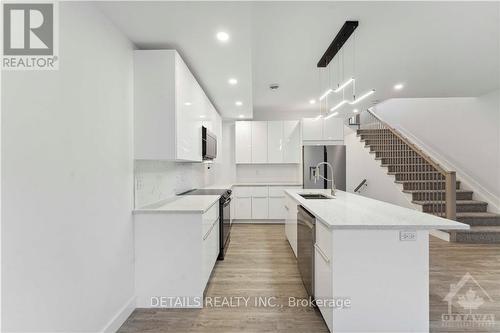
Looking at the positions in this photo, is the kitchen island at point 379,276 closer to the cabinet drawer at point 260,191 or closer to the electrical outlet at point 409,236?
the electrical outlet at point 409,236

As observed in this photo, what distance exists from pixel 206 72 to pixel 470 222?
209 inches

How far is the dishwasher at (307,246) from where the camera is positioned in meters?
2.15

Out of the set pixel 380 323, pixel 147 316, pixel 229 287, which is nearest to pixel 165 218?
pixel 147 316

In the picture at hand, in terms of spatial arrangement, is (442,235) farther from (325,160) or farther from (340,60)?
(340,60)

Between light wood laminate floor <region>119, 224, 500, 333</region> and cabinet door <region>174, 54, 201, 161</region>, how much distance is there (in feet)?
4.83

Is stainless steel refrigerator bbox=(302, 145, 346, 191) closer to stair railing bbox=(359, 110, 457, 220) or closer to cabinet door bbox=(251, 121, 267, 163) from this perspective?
cabinet door bbox=(251, 121, 267, 163)

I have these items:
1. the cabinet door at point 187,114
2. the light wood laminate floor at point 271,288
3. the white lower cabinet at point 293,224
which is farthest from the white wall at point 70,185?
the white lower cabinet at point 293,224

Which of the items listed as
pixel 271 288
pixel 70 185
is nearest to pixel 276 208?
pixel 271 288

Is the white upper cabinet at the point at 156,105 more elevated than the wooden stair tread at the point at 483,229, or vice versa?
the white upper cabinet at the point at 156,105

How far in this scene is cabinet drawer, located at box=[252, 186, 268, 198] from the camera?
5.34 m

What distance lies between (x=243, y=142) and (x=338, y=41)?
A: 3.39 metres

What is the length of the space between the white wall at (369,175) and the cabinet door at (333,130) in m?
1.48

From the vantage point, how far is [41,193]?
126 cm
